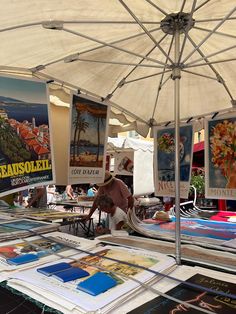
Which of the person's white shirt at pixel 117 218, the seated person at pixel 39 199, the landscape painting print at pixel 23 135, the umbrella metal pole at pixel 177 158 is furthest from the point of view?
the seated person at pixel 39 199

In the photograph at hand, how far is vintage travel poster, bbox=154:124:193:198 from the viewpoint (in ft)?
8.48

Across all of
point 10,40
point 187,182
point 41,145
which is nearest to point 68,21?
point 10,40

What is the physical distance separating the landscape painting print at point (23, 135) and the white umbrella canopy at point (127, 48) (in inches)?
13.2

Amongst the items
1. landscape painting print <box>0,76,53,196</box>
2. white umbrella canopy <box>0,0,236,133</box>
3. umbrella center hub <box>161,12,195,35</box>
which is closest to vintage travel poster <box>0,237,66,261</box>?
landscape painting print <box>0,76,53,196</box>

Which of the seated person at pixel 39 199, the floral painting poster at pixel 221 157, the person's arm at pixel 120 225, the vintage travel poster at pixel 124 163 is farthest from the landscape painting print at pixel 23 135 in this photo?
the vintage travel poster at pixel 124 163

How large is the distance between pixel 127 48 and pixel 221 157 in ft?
3.98

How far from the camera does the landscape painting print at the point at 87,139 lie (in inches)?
97.7

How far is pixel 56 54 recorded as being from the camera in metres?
2.43

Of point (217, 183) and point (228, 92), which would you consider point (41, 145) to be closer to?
point (217, 183)

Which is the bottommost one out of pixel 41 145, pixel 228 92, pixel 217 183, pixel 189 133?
pixel 217 183

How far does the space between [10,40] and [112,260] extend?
5.36 feet

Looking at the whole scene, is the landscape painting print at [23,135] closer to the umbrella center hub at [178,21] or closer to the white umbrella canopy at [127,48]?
the white umbrella canopy at [127,48]

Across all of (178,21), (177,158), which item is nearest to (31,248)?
(177,158)

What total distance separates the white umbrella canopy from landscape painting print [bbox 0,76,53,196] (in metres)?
0.33
